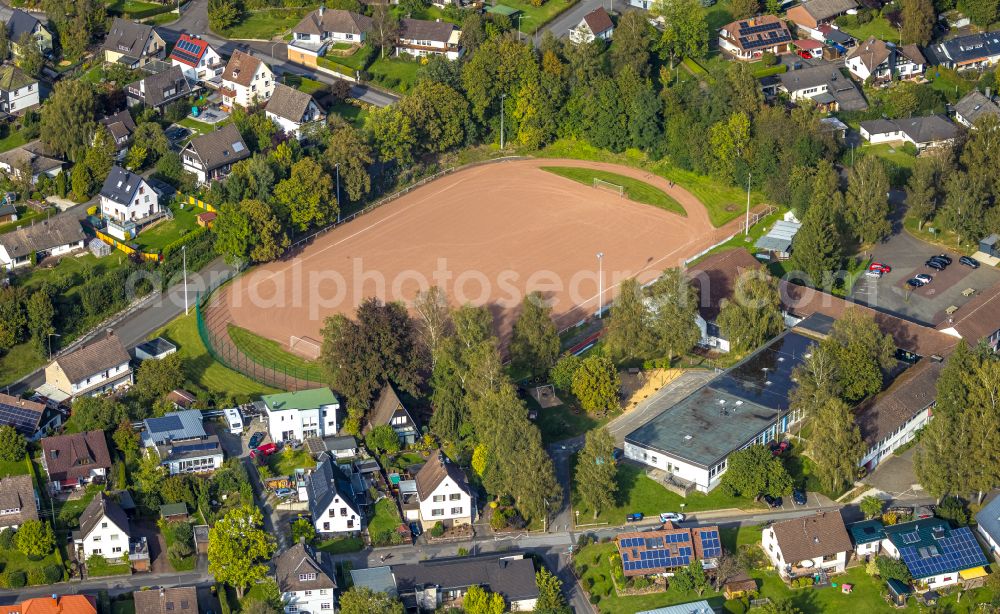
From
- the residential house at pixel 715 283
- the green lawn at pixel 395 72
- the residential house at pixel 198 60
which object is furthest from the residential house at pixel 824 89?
the residential house at pixel 198 60

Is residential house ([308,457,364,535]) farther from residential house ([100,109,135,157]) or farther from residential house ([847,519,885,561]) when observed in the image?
residential house ([100,109,135,157])

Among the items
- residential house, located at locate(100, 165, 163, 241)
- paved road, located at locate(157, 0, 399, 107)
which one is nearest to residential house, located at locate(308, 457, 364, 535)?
residential house, located at locate(100, 165, 163, 241)

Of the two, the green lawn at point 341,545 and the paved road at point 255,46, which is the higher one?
the paved road at point 255,46

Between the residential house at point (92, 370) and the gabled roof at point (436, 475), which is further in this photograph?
the residential house at point (92, 370)

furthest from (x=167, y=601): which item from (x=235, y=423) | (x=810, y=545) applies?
(x=810, y=545)

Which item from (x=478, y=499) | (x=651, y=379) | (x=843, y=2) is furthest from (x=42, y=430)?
(x=843, y=2)

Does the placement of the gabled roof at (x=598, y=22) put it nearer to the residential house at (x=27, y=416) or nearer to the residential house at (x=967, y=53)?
the residential house at (x=967, y=53)

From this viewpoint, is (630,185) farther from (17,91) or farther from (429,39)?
(17,91)

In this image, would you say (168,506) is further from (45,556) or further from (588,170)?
(588,170)
